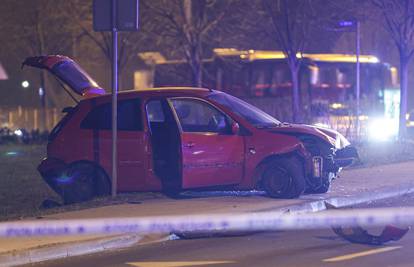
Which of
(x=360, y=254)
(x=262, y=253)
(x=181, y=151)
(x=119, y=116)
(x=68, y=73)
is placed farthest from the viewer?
(x=68, y=73)

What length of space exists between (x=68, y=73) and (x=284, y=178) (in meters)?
4.08

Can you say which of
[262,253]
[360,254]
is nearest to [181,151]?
[262,253]

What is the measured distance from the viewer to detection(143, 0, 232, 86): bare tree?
28.9m

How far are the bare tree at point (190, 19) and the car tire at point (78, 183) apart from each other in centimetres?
1585

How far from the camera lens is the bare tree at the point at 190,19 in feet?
94.8

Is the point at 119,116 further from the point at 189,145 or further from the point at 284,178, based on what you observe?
the point at 284,178

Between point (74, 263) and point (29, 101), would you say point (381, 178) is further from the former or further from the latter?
point (29, 101)

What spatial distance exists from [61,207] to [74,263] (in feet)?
11.1

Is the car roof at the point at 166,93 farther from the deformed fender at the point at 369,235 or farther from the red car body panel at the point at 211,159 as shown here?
the deformed fender at the point at 369,235

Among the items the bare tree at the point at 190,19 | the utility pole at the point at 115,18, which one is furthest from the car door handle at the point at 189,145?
the bare tree at the point at 190,19

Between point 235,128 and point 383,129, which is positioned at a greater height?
point 235,128

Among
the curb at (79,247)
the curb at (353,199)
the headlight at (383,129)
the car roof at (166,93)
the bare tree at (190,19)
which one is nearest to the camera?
the curb at (79,247)

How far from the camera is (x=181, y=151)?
41.8ft

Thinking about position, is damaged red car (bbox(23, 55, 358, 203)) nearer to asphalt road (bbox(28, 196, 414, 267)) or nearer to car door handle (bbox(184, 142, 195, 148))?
car door handle (bbox(184, 142, 195, 148))
